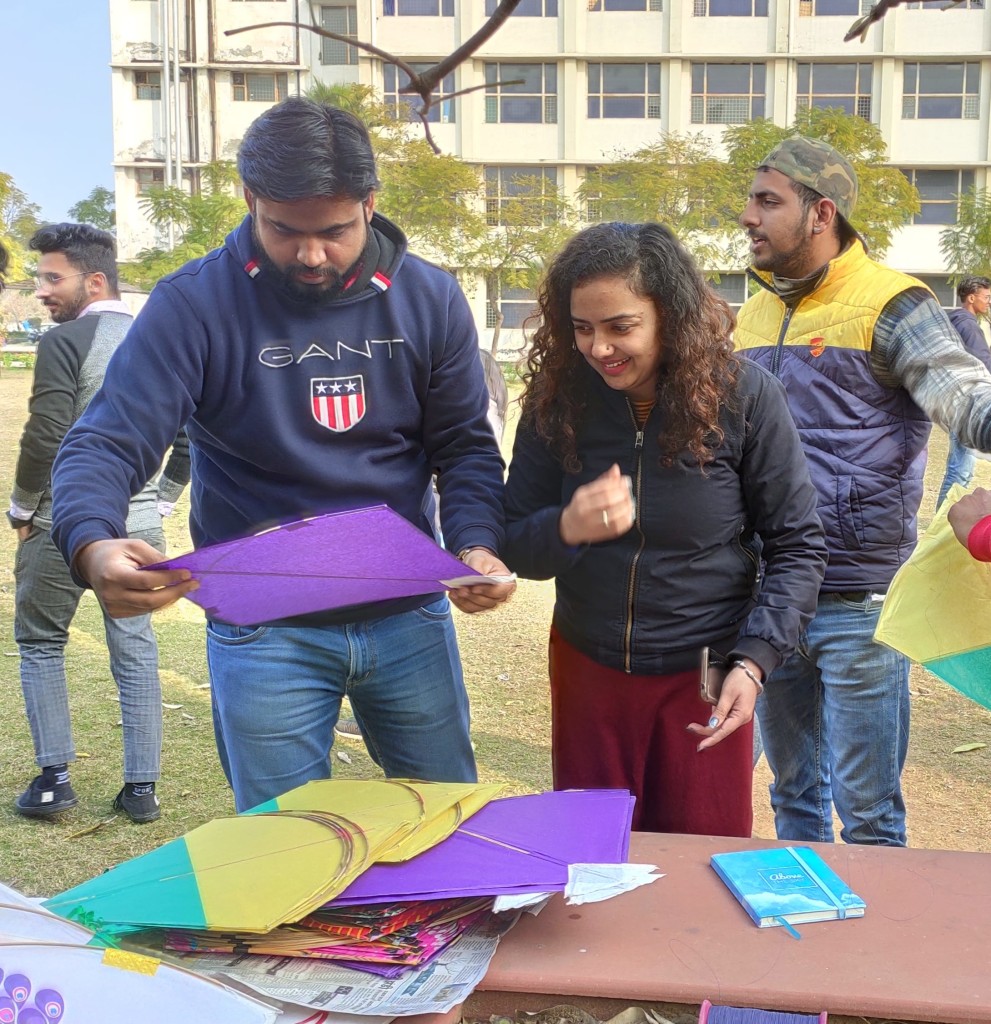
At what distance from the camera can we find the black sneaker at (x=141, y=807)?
347 centimetres

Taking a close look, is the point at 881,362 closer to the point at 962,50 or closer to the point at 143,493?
the point at 143,493

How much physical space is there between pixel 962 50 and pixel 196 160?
913 inches

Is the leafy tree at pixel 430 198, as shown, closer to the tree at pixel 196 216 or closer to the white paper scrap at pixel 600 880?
the tree at pixel 196 216

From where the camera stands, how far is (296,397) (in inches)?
71.3

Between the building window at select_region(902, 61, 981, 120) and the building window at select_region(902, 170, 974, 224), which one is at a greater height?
the building window at select_region(902, 61, 981, 120)

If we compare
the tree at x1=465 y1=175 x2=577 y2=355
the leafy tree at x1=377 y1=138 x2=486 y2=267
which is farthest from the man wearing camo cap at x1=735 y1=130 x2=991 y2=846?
the tree at x1=465 y1=175 x2=577 y2=355

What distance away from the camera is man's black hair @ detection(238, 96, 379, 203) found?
1683mm

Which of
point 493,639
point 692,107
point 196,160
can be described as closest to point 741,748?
point 493,639

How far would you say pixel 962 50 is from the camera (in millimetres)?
32625

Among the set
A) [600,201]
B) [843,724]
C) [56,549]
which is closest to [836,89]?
[600,201]

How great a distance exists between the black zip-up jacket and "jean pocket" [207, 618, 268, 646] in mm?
414

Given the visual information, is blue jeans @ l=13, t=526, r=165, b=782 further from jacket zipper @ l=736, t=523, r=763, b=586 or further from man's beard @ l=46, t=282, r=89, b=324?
jacket zipper @ l=736, t=523, r=763, b=586

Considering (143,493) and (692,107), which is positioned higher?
(692,107)

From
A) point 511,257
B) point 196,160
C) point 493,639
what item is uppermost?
point 196,160
